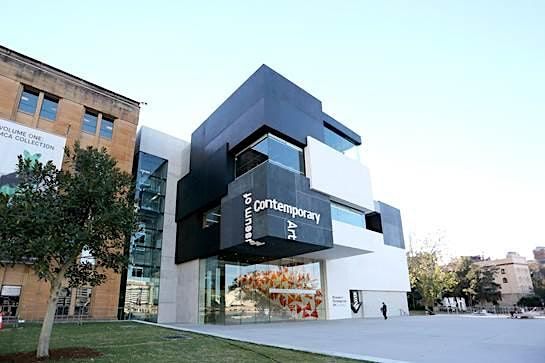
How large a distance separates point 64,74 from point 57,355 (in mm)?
22516

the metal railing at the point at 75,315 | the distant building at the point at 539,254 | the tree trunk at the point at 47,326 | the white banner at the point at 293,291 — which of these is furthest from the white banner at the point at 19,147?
the distant building at the point at 539,254

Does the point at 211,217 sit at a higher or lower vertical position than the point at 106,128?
lower

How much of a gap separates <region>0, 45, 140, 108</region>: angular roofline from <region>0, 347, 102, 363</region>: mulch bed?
21.8 metres

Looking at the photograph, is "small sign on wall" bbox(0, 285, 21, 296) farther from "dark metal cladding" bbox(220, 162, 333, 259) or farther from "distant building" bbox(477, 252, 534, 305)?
"distant building" bbox(477, 252, 534, 305)

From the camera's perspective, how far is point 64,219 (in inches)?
353

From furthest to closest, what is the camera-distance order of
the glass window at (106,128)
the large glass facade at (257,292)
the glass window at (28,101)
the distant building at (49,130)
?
the glass window at (106,128)
the glass window at (28,101)
the large glass facade at (257,292)
the distant building at (49,130)

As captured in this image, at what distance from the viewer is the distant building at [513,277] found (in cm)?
6688

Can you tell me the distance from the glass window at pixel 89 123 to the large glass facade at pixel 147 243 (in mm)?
3869

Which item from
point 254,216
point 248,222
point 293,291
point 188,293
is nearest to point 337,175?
point 254,216

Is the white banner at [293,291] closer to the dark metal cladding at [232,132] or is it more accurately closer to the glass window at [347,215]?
the dark metal cladding at [232,132]

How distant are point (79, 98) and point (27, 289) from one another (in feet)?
45.0

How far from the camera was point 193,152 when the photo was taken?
2750cm

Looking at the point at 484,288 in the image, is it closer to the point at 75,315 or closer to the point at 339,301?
the point at 339,301

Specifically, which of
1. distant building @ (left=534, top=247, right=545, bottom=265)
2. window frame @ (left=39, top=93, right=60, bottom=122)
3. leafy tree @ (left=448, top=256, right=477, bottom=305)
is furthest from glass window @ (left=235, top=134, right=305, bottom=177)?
distant building @ (left=534, top=247, right=545, bottom=265)
